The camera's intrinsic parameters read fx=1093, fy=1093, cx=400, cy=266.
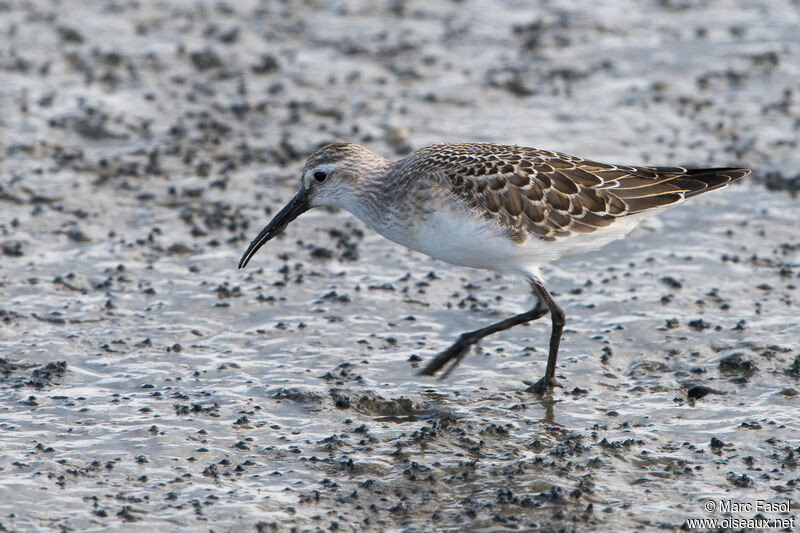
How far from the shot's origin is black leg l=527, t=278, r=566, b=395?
8.41 metres

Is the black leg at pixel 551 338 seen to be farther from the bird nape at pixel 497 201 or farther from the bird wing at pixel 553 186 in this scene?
the bird wing at pixel 553 186

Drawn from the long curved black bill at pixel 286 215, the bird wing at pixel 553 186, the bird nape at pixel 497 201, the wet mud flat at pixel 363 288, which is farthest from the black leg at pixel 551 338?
the long curved black bill at pixel 286 215

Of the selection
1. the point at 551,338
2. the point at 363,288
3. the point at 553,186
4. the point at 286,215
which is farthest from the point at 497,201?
the point at 363,288

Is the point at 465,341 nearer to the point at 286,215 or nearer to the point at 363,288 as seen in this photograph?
the point at 363,288

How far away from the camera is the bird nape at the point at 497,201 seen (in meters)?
8.31

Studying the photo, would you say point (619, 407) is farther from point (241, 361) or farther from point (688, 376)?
point (241, 361)

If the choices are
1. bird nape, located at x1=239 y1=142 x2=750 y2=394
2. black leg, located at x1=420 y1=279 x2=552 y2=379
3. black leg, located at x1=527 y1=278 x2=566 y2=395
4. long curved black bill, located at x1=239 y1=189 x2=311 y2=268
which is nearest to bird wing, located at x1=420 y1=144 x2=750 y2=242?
bird nape, located at x1=239 y1=142 x2=750 y2=394

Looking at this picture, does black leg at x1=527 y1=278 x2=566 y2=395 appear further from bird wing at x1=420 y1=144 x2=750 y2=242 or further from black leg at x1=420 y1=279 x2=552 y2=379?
bird wing at x1=420 y1=144 x2=750 y2=242

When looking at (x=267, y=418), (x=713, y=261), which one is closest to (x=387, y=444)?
(x=267, y=418)

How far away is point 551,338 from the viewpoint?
8.50 metres

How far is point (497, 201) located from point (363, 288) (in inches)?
83.9

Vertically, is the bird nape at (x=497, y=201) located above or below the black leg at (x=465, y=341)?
above

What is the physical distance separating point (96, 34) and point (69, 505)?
9.67m

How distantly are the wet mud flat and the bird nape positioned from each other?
35.2 inches
